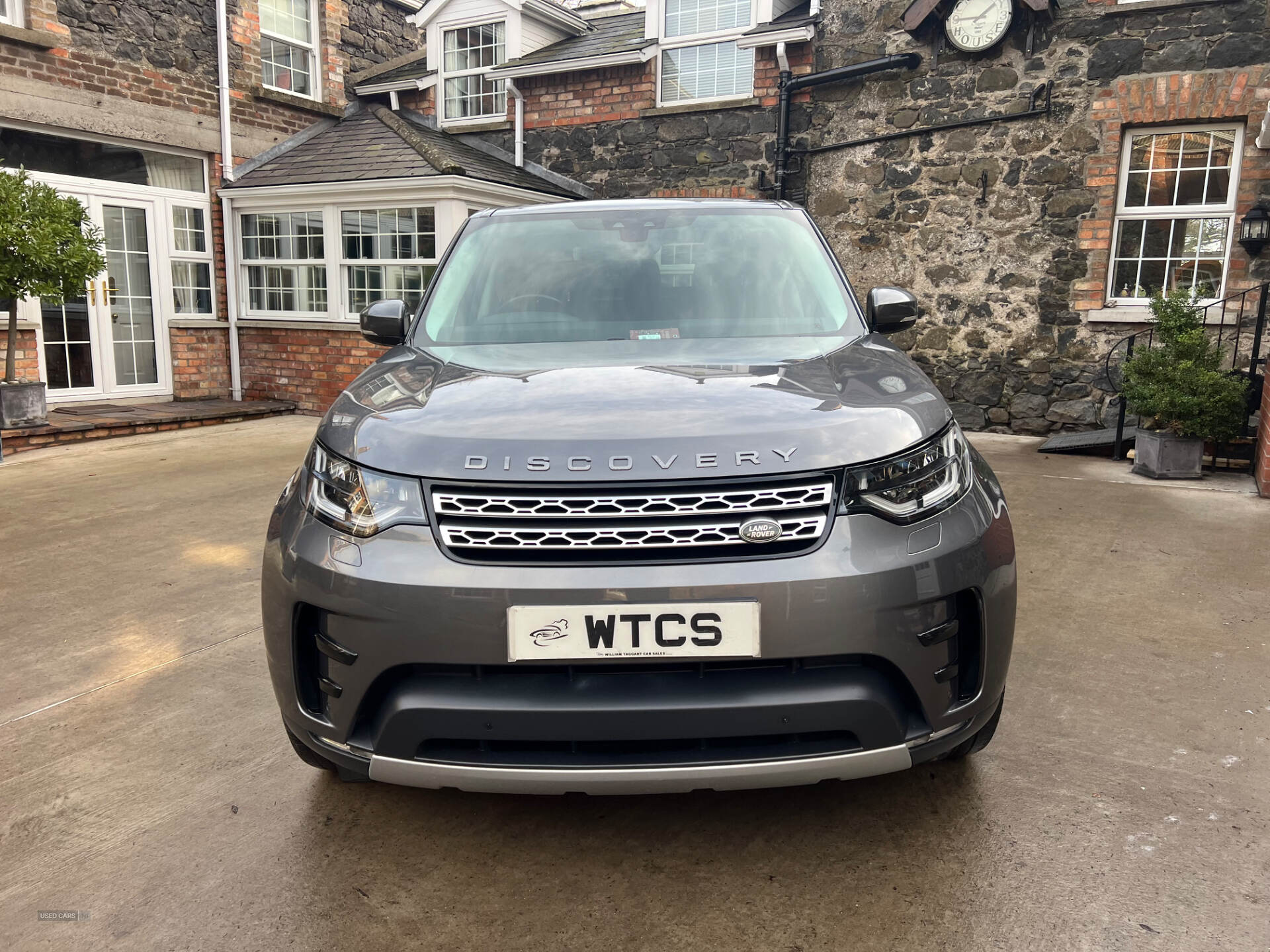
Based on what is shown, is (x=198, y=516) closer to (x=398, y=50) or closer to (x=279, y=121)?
(x=279, y=121)

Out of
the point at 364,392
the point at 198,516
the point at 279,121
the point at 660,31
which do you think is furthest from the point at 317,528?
the point at 279,121

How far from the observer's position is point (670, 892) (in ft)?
6.64

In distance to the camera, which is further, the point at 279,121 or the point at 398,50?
the point at 398,50

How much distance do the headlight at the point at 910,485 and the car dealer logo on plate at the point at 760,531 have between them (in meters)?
0.15

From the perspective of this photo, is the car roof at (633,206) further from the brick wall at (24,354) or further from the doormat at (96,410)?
the brick wall at (24,354)

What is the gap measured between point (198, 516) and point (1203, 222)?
29.2 ft

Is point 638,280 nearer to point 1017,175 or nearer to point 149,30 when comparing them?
point 1017,175

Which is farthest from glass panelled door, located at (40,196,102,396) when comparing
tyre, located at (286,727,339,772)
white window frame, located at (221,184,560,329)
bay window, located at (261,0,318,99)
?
tyre, located at (286,727,339,772)

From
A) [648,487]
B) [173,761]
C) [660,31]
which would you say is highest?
[660,31]

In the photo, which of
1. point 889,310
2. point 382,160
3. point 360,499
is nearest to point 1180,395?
point 889,310

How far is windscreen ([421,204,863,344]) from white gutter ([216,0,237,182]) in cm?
942

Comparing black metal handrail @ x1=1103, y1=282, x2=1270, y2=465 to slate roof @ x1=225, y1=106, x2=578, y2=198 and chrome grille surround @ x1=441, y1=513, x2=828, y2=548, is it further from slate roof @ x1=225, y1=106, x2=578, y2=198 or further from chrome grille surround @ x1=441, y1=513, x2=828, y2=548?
chrome grille surround @ x1=441, y1=513, x2=828, y2=548

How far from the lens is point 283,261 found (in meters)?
11.3

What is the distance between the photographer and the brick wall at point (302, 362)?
10766 mm
